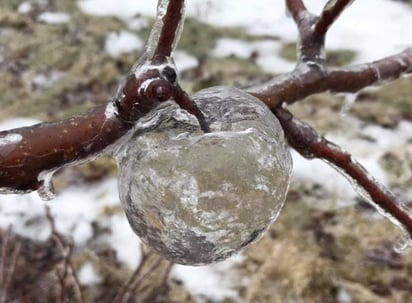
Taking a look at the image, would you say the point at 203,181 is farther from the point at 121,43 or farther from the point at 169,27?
the point at 121,43

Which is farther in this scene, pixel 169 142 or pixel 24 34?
pixel 24 34

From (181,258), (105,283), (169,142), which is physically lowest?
(105,283)

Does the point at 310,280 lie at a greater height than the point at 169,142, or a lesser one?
lesser

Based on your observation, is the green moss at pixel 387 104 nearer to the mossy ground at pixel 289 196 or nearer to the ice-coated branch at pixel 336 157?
the mossy ground at pixel 289 196

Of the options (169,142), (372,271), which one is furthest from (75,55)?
(169,142)

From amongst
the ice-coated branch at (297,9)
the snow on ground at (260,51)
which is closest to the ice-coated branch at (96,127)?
the ice-coated branch at (297,9)

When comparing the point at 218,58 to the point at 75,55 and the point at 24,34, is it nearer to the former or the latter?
the point at 75,55
